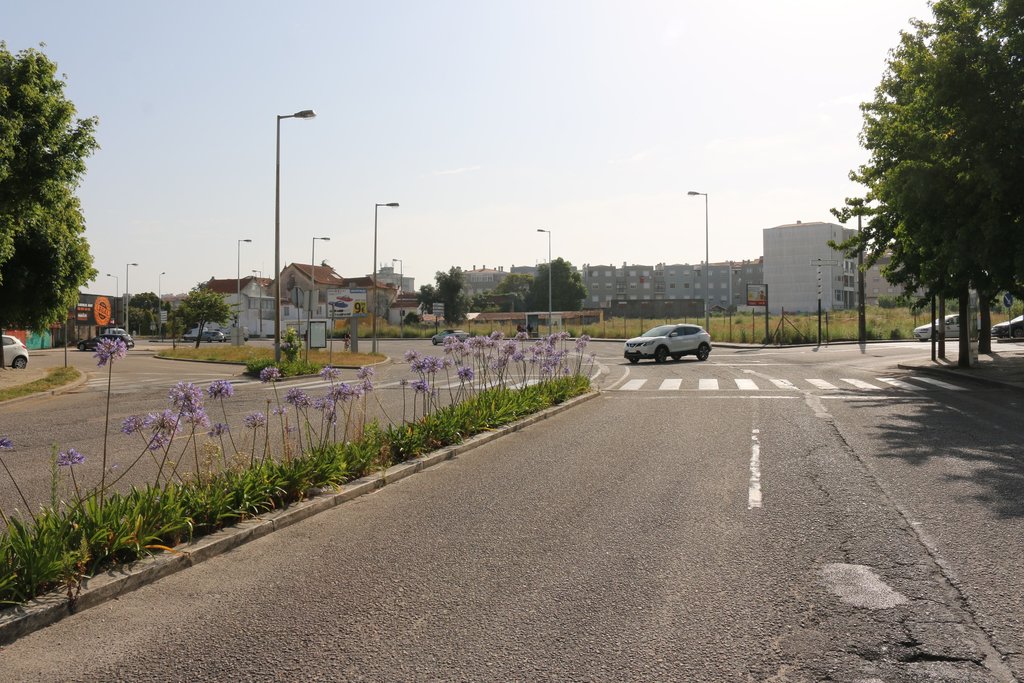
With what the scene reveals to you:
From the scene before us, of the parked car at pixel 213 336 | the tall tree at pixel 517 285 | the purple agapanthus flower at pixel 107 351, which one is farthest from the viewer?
the tall tree at pixel 517 285

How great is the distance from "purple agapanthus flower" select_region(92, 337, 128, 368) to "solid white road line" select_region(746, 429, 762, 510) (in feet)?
17.1

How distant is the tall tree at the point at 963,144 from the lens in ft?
61.3

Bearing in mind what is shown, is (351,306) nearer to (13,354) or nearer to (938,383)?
(13,354)

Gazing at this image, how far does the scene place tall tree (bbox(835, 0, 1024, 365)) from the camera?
1869 centimetres

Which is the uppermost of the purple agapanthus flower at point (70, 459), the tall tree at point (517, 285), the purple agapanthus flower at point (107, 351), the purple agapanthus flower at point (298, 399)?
the tall tree at point (517, 285)

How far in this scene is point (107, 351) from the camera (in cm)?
632

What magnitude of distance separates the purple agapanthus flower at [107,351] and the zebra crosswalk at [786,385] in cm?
1585

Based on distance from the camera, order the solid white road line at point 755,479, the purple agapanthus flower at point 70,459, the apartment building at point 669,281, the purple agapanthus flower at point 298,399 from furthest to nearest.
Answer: the apartment building at point 669,281
the purple agapanthus flower at point 298,399
the solid white road line at point 755,479
the purple agapanthus flower at point 70,459

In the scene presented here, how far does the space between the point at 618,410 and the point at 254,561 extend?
10864 millimetres

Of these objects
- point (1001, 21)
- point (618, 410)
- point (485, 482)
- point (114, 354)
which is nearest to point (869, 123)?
point (1001, 21)

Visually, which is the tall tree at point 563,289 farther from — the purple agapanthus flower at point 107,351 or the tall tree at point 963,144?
the purple agapanthus flower at point 107,351

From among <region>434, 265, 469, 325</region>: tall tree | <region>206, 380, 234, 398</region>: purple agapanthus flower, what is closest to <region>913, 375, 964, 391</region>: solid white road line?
<region>206, 380, 234, 398</region>: purple agapanthus flower

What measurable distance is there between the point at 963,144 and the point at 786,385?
687 cm

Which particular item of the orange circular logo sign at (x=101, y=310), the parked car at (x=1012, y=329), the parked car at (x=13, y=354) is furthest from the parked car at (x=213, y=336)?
the parked car at (x=1012, y=329)
